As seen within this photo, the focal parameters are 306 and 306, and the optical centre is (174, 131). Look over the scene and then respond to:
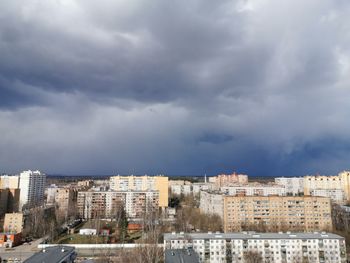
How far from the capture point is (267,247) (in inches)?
701

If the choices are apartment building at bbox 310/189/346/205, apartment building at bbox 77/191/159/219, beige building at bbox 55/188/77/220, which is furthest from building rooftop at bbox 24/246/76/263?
apartment building at bbox 310/189/346/205

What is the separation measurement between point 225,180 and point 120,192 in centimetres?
3574

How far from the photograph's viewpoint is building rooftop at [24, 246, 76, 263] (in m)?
13.8

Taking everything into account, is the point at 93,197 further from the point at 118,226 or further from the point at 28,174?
the point at 28,174

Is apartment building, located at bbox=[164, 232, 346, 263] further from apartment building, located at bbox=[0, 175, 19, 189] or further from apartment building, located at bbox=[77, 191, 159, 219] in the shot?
apartment building, located at bbox=[0, 175, 19, 189]

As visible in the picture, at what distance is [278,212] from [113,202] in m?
18.3

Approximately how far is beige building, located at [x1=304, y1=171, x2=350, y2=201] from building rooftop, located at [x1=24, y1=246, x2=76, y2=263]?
131 feet

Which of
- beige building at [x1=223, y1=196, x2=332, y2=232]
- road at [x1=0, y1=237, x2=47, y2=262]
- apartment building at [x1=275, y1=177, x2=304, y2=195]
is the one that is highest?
apartment building at [x1=275, y1=177, x2=304, y2=195]

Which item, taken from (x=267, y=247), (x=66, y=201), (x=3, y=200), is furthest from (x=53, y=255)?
(x=3, y=200)

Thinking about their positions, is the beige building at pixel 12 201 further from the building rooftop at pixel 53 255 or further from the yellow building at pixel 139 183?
the building rooftop at pixel 53 255

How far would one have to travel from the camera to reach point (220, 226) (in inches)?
1109

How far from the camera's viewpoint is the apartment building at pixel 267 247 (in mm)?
17547

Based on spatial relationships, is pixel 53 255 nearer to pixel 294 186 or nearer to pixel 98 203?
pixel 98 203

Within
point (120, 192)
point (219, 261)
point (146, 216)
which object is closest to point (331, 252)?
point (219, 261)
